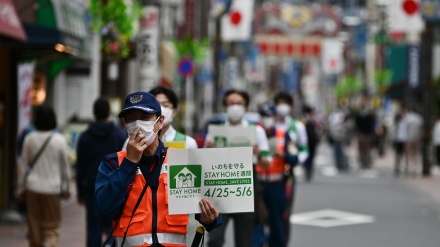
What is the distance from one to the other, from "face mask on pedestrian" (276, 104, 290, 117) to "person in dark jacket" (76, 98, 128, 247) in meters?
2.83

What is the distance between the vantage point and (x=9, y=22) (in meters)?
13.7

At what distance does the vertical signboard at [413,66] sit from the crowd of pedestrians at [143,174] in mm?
24971

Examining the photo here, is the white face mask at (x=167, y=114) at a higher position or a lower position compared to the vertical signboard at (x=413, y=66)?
Result: lower

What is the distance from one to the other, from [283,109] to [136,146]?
321 inches

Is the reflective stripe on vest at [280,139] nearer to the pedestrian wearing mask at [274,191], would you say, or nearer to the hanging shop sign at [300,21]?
the pedestrian wearing mask at [274,191]

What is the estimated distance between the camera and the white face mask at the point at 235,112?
11.6 m

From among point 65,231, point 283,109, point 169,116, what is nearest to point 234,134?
point 169,116

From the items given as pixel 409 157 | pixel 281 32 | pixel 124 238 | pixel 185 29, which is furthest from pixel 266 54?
pixel 124 238

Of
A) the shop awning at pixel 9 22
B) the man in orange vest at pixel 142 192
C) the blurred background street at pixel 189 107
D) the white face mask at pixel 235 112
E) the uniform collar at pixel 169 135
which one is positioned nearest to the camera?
the man in orange vest at pixel 142 192

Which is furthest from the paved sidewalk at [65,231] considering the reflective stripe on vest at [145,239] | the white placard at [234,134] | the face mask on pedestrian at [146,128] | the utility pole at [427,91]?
the utility pole at [427,91]

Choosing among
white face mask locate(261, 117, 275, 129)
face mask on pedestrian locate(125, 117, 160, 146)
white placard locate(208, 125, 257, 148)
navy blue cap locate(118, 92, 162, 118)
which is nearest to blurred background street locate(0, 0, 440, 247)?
white face mask locate(261, 117, 275, 129)

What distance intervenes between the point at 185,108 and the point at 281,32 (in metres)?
77.2

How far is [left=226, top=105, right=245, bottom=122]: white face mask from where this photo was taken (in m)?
11.6

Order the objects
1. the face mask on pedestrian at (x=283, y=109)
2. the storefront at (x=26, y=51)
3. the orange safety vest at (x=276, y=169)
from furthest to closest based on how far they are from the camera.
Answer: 1. the storefront at (x=26, y=51)
2. the face mask on pedestrian at (x=283, y=109)
3. the orange safety vest at (x=276, y=169)
